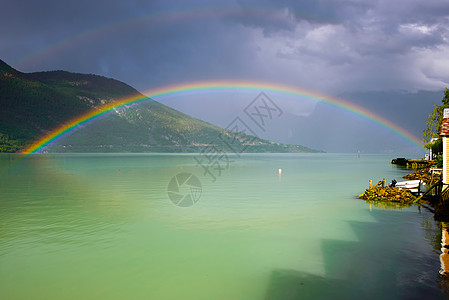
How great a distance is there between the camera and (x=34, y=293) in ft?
30.3

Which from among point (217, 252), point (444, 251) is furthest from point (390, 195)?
point (217, 252)

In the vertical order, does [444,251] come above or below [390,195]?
below

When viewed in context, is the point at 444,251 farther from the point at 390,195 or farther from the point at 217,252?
the point at 390,195

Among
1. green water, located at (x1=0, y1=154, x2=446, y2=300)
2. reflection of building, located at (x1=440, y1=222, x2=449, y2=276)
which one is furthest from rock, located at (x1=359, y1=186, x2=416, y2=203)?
reflection of building, located at (x1=440, y1=222, x2=449, y2=276)

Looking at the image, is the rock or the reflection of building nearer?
the reflection of building

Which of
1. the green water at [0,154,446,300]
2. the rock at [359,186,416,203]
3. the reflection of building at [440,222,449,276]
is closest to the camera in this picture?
the green water at [0,154,446,300]

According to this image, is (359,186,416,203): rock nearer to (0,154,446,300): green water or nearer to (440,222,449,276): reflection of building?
(0,154,446,300): green water

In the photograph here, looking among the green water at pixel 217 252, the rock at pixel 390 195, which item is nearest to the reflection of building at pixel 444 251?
the green water at pixel 217 252

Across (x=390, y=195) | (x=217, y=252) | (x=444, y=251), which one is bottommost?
(x=217, y=252)

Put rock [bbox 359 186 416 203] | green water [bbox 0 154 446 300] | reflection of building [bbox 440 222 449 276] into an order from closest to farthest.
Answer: green water [bbox 0 154 446 300]
reflection of building [bbox 440 222 449 276]
rock [bbox 359 186 416 203]

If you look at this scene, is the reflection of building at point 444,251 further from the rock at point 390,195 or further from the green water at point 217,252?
the rock at point 390,195

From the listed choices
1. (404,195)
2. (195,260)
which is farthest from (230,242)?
(404,195)

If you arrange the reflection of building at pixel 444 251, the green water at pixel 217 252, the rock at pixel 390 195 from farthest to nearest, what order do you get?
the rock at pixel 390 195 → the reflection of building at pixel 444 251 → the green water at pixel 217 252

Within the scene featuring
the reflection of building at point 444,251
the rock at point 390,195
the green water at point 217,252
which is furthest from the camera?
the rock at point 390,195
